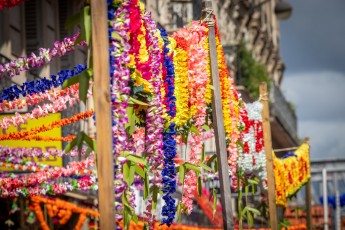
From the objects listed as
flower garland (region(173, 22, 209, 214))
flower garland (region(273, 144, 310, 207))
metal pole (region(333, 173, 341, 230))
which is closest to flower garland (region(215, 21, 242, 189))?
flower garland (region(173, 22, 209, 214))

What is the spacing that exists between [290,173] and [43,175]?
5522 mm

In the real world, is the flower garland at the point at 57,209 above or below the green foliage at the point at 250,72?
below

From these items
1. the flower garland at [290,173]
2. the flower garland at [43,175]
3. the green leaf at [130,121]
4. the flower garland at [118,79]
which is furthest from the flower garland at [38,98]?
the flower garland at [290,173]

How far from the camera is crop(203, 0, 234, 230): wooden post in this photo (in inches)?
471

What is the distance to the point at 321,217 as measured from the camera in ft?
127

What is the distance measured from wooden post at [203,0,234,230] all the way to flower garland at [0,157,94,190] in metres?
3.27

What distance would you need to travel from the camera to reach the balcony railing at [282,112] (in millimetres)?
36994

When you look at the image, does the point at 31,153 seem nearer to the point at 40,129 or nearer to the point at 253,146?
the point at 40,129

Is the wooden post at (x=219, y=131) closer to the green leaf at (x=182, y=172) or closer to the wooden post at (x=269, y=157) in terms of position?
the green leaf at (x=182, y=172)

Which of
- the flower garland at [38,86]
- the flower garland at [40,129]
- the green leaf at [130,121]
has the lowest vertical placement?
the green leaf at [130,121]

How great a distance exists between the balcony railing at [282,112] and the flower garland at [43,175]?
20.9 meters

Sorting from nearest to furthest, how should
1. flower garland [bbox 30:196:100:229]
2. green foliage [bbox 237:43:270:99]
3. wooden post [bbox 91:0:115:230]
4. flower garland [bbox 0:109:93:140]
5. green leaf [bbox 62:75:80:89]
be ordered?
wooden post [bbox 91:0:115:230], green leaf [bbox 62:75:80:89], flower garland [bbox 0:109:93:140], flower garland [bbox 30:196:100:229], green foliage [bbox 237:43:270:99]

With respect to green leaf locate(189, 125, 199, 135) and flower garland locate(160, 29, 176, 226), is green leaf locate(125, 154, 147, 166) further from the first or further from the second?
green leaf locate(189, 125, 199, 135)

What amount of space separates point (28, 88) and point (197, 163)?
1.95 metres
